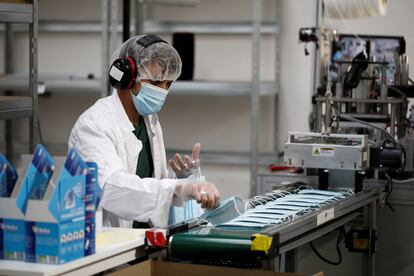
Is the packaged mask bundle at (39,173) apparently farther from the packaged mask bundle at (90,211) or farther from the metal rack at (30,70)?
the metal rack at (30,70)

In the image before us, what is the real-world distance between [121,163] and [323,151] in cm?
89

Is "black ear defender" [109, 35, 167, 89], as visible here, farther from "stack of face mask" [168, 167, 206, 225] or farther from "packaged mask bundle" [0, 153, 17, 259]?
"packaged mask bundle" [0, 153, 17, 259]

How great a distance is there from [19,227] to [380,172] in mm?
1974

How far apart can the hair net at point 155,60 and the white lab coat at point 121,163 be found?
0.13 metres

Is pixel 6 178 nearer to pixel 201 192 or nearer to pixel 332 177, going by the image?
pixel 201 192

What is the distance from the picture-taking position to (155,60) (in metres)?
2.48

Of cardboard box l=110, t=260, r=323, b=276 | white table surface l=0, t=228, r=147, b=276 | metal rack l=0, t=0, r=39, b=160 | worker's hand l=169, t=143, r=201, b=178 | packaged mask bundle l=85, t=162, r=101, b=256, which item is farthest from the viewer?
metal rack l=0, t=0, r=39, b=160

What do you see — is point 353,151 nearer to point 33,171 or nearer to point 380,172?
A: point 380,172

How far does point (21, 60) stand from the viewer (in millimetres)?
5367

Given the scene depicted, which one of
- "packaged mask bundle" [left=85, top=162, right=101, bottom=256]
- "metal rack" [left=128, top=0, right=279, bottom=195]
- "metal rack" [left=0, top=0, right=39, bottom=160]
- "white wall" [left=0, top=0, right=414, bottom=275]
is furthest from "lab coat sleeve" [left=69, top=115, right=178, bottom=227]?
"white wall" [left=0, top=0, right=414, bottom=275]

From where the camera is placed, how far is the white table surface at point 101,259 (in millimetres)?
1632

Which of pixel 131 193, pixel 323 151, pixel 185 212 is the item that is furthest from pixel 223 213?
pixel 323 151

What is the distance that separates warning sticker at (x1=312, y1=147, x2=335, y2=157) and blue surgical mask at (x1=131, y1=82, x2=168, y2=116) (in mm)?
692

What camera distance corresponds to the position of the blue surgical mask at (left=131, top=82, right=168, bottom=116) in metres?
2.48
